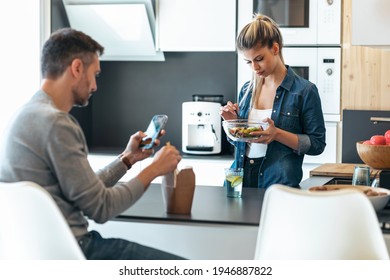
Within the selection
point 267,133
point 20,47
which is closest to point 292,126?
point 267,133

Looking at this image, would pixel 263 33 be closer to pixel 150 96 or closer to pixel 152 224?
pixel 152 224

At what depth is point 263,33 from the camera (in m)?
2.68

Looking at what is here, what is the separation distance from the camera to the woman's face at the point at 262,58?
2.70 meters

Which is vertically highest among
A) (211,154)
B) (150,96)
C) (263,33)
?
(263,33)

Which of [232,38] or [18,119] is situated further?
[232,38]

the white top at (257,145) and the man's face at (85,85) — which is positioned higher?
the man's face at (85,85)

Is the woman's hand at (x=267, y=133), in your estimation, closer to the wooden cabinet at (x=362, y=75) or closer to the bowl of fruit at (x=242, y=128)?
the bowl of fruit at (x=242, y=128)

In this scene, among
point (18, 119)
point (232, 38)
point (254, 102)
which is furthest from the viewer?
point (232, 38)

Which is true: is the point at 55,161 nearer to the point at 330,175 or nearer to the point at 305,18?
the point at 330,175

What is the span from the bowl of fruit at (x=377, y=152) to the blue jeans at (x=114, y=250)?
1.21 m

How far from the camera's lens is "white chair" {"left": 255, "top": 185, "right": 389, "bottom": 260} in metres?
1.60

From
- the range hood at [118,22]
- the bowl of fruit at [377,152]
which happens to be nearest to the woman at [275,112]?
the bowl of fruit at [377,152]

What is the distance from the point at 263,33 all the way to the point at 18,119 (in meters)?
1.23

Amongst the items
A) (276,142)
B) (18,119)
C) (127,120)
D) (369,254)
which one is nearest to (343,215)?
(369,254)
